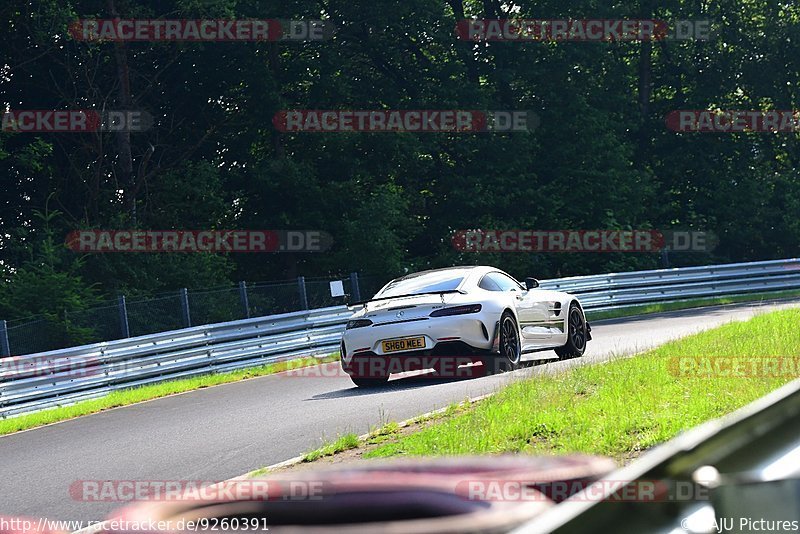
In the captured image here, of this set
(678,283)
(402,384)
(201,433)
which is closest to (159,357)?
(402,384)

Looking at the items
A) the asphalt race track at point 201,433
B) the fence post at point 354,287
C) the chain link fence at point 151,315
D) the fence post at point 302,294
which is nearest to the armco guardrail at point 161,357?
the chain link fence at point 151,315

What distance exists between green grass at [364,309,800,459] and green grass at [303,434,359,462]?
0.35 m

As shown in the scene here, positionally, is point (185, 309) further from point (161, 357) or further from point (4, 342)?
point (4, 342)

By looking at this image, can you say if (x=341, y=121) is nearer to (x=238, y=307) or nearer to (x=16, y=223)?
(x=16, y=223)

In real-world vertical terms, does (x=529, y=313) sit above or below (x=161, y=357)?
above

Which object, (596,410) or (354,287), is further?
(354,287)

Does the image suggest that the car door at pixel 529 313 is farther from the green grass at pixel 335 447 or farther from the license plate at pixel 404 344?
the green grass at pixel 335 447

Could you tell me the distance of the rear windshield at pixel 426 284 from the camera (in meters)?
13.7

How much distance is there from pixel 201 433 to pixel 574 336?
6.35 m

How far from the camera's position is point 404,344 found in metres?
13.2

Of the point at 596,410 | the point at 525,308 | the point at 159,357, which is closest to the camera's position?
the point at 596,410

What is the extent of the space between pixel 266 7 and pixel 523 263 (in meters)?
11.0

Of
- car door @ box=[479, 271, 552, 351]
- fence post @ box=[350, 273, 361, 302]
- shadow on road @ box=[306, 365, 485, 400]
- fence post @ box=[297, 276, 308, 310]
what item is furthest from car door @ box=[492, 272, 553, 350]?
fence post @ box=[350, 273, 361, 302]

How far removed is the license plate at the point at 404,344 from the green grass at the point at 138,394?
4441mm
